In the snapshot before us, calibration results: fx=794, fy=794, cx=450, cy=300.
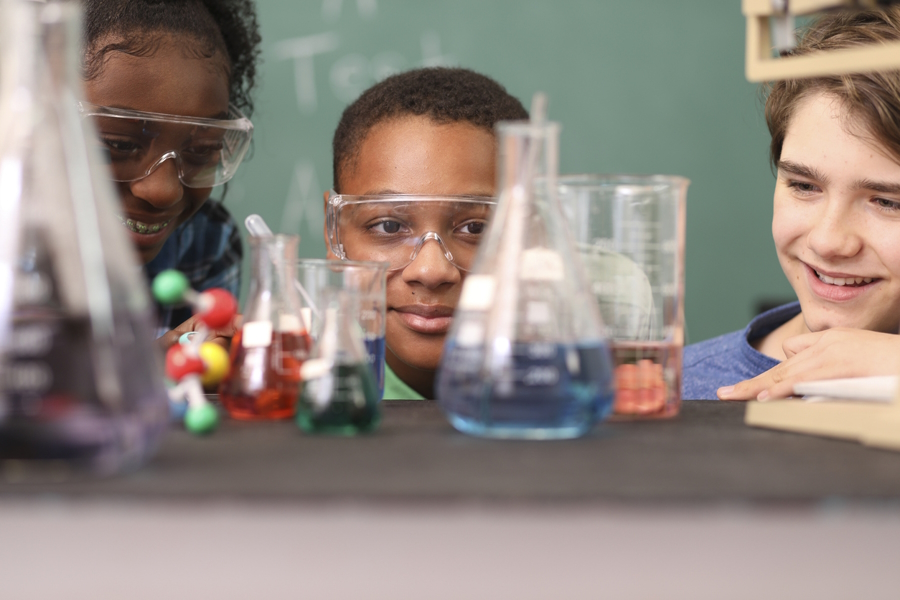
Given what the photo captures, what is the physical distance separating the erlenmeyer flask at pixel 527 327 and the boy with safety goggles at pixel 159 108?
76 cm

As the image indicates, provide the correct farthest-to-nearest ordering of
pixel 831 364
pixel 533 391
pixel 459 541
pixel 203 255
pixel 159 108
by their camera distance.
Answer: pixel 203 255 < pixel 159 108 < pixel 831 364 < pixel 533 391 < pixel 459 541

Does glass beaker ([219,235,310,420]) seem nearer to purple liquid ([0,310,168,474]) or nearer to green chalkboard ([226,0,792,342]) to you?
purple liquid ([0,310,168,474])

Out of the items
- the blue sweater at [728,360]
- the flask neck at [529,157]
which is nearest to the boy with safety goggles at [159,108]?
the flask neck at [529,157]

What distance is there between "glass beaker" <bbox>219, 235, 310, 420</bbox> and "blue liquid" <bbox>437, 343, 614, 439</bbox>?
0.56 ft

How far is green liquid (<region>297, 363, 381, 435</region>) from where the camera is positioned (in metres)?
0.59

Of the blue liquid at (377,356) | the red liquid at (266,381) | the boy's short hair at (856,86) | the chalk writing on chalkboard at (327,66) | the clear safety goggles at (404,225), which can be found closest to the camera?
the red liquid at (266,381)

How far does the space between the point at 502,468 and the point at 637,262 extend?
1.06 ft

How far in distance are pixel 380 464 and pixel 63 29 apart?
317mm

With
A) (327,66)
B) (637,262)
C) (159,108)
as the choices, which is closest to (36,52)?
(637,262)

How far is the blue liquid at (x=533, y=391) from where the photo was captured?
54 cm

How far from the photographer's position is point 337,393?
0.59 meters

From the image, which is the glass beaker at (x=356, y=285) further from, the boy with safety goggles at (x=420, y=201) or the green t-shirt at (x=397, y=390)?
the green t-shirt at (x=397, y=390)

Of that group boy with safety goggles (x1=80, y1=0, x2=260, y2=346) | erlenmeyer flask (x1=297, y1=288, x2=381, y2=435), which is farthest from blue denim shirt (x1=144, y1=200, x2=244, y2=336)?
erlenmeyer flask (x1=297, y1=288, x2=381, y2=435)

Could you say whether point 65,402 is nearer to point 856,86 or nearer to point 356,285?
point 356,285
